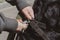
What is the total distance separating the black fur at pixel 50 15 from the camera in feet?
5.45

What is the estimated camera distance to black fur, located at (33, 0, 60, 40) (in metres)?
1.66

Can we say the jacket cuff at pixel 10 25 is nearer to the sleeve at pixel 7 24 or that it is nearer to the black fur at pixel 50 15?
the sleeve at pixel 7 24

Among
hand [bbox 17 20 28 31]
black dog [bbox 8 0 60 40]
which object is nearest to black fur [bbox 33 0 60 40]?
black dog [bbox 8 0 60 40]

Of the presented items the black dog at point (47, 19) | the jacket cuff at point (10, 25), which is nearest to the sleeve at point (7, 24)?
the jacket cuff at point (10, 25)

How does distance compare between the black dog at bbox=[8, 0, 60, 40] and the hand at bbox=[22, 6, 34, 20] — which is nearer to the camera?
the black dog at bbox=[8, 0, 60, 40]

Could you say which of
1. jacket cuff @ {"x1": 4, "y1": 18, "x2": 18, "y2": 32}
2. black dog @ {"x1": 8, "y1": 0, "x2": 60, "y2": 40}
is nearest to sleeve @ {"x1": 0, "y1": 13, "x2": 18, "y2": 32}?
jacket cuff @ {"x1": 4, "y1": 18, "x2": 18, "y2": 32}

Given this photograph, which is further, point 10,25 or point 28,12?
point 28,12

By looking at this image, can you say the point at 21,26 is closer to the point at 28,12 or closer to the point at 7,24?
the point at 7,24

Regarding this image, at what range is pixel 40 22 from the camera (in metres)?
1.73

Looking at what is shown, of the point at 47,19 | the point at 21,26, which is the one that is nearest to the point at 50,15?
the point at 47,19

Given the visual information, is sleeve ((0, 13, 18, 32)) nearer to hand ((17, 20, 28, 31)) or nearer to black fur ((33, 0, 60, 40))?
hand ((17, 20, 28, 31))

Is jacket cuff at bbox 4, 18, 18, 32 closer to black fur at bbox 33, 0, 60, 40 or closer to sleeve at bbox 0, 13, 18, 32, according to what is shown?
sleeve at bbox 0, 13, 18, 32

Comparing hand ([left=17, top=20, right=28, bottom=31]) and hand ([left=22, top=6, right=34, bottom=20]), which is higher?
hand ([left=22, top=6, right=34, bottom=20])

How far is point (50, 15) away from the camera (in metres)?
1.69
